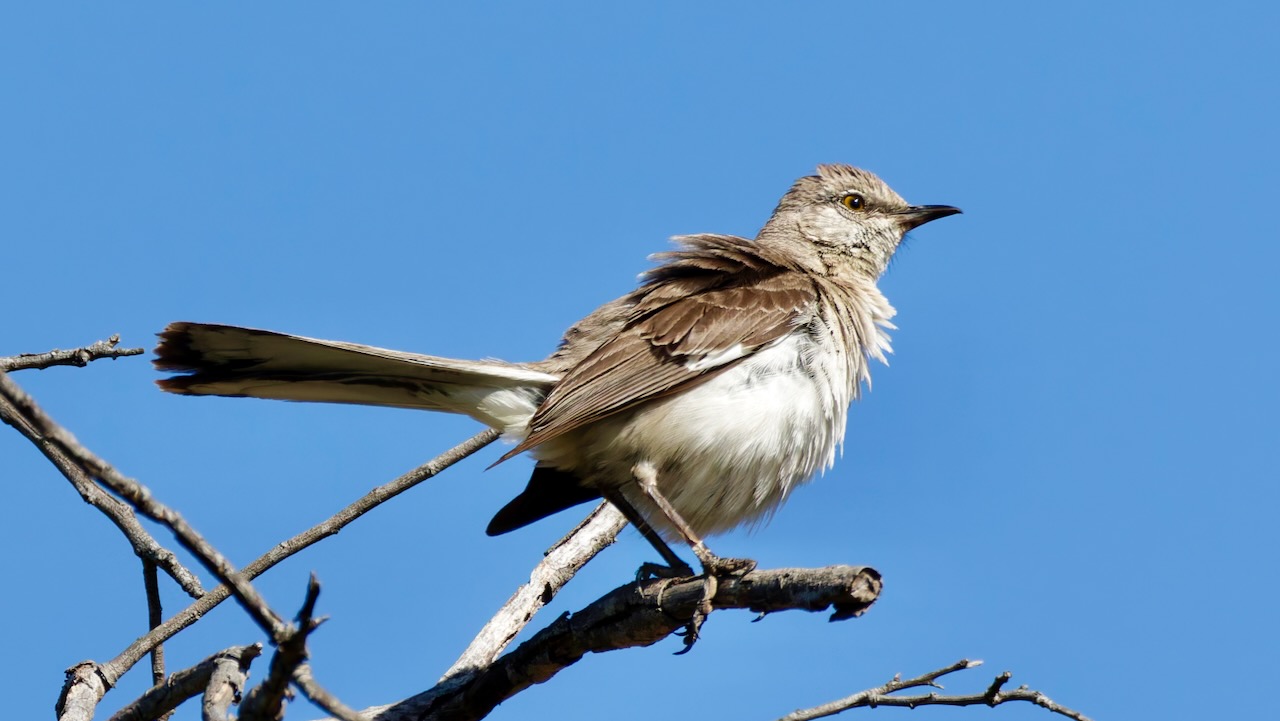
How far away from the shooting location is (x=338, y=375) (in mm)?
5164

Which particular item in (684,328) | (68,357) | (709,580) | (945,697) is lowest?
(945,697)

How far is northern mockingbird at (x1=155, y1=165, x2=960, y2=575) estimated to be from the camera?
5.05 metres

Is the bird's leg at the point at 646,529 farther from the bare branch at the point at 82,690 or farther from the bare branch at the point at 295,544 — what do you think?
the bare branch at the point at 82,690

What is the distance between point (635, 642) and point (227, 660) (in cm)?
168

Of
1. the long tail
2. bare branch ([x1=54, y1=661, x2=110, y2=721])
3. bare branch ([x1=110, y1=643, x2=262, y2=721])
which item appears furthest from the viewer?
the long tail

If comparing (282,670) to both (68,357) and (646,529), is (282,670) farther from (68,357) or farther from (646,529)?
(646,529)

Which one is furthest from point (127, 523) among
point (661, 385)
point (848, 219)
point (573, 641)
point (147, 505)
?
point (848, 219)

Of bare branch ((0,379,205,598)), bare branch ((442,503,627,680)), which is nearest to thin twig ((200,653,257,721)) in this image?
bare branch ((0,379,205,598))

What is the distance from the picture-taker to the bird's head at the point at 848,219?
7.05 metres

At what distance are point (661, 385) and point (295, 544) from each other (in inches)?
68.7

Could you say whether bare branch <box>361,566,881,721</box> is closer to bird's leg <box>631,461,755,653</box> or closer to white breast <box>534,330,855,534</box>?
bird's leg <box>631,461,755,653</box>

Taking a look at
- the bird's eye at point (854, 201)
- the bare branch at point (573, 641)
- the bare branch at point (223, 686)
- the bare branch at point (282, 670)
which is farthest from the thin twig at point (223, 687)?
the bird's eye at point (854, 201)

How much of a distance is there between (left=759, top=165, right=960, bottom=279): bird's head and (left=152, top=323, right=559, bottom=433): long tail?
226 cm

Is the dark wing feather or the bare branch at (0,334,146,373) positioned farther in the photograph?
the dark wing feather
